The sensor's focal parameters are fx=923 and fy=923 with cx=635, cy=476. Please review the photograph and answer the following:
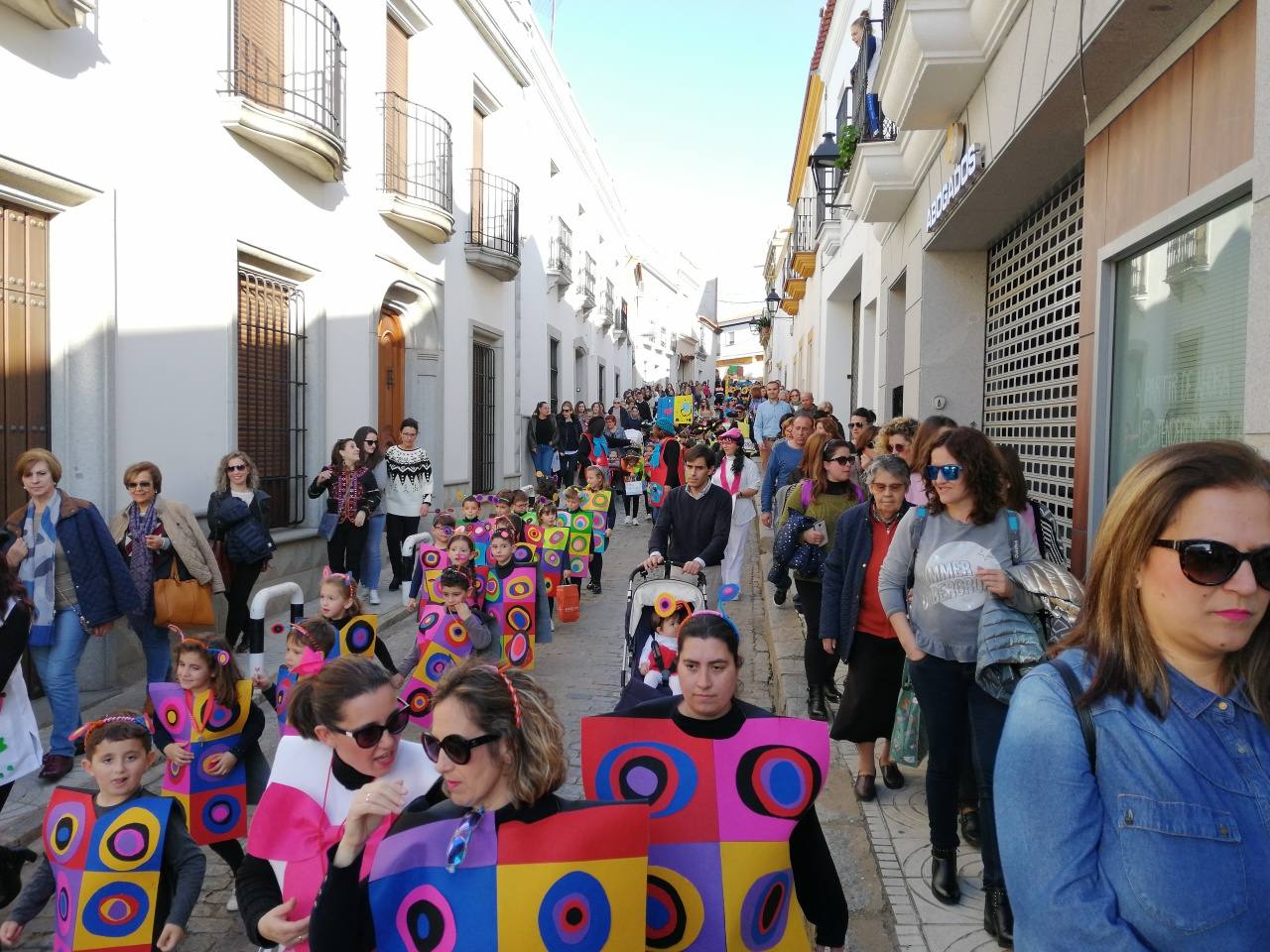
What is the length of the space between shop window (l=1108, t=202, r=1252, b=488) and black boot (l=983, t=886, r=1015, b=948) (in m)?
1.74

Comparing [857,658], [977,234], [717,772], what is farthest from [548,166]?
[717,772]

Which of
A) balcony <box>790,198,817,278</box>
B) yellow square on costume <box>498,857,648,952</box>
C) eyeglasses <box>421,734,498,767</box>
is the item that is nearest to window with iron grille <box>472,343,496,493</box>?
balcony <box>790,198,817,278</box>

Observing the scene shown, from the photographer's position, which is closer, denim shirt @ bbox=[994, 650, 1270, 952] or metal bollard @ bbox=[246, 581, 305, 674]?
denim shirt @ bbox=[994, 650, 1270, 952]

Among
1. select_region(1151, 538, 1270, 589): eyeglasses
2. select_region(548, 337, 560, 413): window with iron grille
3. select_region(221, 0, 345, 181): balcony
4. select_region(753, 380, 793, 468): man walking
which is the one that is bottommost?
select_region(1151, 538, 1270, 589): eyeglasses

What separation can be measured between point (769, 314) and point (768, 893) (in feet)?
108

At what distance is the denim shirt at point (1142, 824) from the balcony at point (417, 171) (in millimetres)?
11267

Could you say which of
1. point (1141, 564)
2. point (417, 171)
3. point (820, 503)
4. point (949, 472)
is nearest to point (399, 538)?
point (417, 171)

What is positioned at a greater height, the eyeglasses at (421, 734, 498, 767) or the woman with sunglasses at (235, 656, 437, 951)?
the eyeglasses at (421, 734, 498, 767)

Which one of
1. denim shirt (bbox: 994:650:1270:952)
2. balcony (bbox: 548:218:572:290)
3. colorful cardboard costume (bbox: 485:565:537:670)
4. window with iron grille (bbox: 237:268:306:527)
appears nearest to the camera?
denim shirt (bbox: 994:650:1270:952)

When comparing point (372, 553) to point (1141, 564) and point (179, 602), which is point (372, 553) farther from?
point (1141, 564)

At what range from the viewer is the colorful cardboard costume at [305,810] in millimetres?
2484

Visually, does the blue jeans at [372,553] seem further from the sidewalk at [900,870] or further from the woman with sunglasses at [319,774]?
the woman with sunglasses at [319,774]

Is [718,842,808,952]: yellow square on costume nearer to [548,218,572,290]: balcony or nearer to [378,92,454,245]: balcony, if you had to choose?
[378,92,454,245]: balcony

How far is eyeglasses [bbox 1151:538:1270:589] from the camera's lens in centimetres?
140
